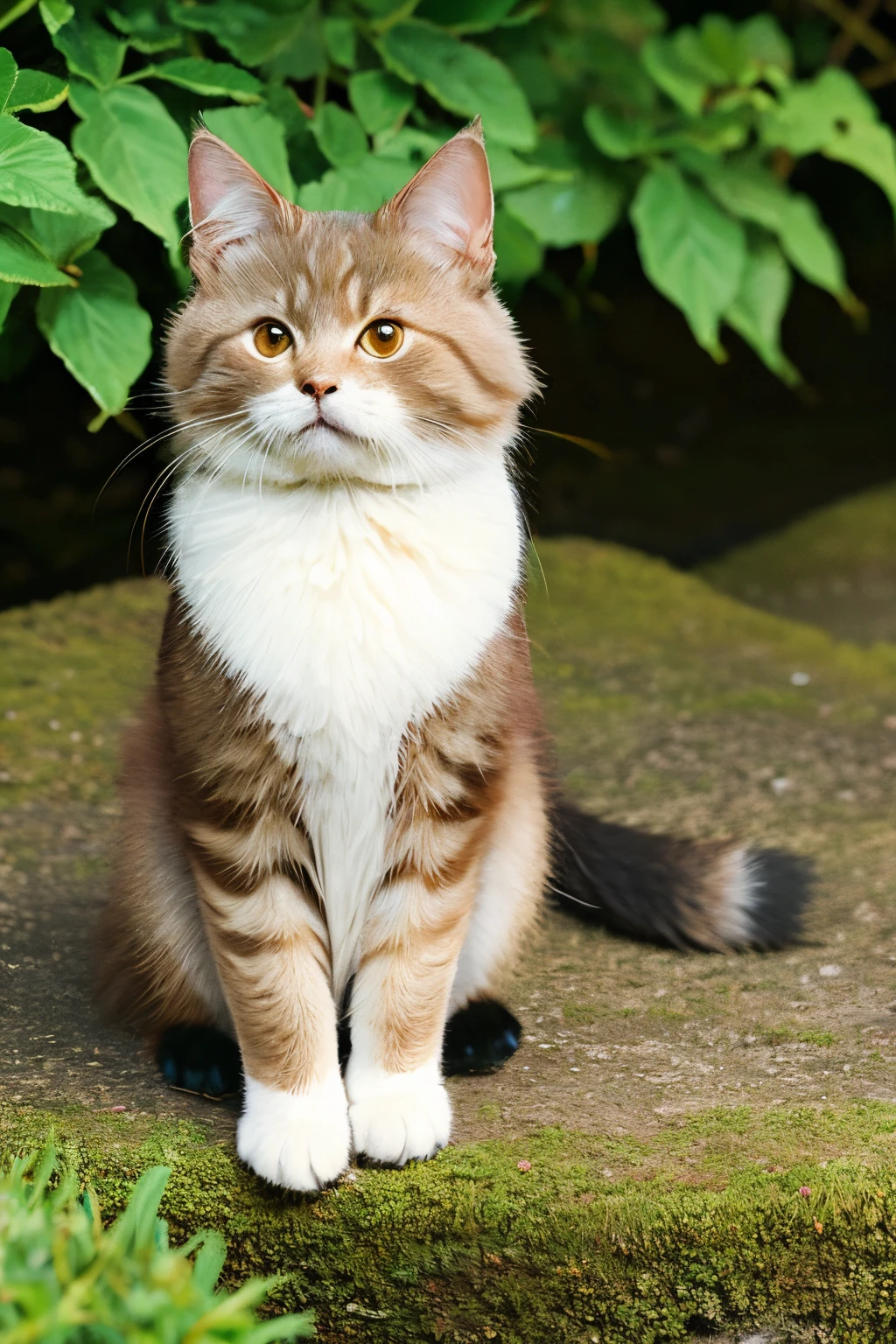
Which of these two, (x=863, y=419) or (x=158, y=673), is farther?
(x=863, y=419)

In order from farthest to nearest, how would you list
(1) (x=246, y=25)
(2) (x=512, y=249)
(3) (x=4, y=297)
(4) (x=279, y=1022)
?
(2) (x=512, y=249), (1) (x=246, y=25), (3) (x=4, y=297), (4) (x=279, y=1022)

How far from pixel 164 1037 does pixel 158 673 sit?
0.48 meters

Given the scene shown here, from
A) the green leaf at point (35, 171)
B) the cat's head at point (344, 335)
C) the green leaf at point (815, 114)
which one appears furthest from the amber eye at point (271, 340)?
the green leaf at point (815, 114)

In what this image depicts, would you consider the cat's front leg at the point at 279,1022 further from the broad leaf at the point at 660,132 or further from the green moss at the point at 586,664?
the broad leaf at the point at 660,132

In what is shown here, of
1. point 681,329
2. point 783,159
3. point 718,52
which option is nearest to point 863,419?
point 681,329

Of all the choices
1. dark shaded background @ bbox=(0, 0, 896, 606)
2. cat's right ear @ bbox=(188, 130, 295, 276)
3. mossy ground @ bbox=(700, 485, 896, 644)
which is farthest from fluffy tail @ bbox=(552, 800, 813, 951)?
dark shaded background @ bbox=(0, 0, 896, 606)

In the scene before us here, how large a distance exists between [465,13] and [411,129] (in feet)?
0.90

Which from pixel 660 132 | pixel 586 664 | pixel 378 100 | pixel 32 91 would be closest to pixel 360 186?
pixel 378 100

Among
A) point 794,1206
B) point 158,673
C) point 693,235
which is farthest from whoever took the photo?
point 693,235

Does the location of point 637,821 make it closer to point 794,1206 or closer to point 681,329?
point 794,1206

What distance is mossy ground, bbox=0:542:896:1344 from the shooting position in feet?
4.79

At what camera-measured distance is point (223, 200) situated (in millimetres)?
1565

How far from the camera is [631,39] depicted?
10.2 ft

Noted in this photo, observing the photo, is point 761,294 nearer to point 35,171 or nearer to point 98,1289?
point 35,171
